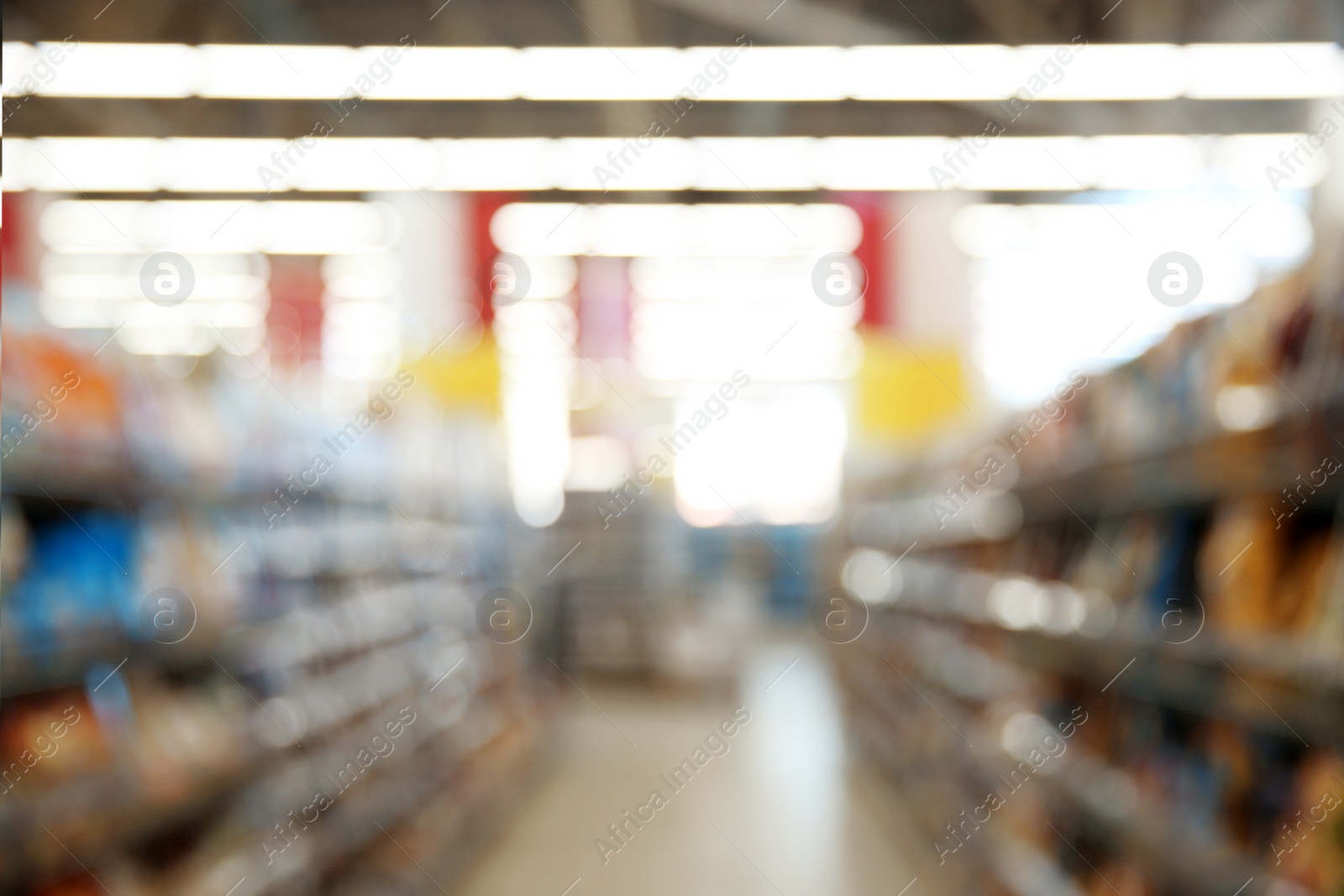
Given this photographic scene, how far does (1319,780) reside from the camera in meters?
1.88

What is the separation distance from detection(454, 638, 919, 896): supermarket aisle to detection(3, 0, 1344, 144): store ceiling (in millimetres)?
4207

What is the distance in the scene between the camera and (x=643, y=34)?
698 centimetres

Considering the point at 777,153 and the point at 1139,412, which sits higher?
the point at 777,153

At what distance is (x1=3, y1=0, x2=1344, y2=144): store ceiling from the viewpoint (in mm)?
6305

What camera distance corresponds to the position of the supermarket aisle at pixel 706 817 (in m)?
4.46

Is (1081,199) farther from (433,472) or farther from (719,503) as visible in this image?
(719,503)

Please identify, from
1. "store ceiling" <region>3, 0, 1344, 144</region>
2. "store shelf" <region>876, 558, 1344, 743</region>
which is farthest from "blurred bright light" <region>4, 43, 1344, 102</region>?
"store shelf" <region>876, 558, 1344, 743</region>

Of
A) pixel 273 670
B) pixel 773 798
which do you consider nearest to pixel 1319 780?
pixel 273 670

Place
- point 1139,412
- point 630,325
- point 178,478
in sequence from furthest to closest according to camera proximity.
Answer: point 630,325
point 1139,412
point 178,478

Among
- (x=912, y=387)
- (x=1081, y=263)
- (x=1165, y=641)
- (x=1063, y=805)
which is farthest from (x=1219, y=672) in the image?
(x=1081, y=263)

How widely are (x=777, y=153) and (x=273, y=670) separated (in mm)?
5686

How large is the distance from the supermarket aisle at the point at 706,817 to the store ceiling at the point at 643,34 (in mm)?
4207

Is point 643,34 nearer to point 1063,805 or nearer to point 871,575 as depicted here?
point 871,575

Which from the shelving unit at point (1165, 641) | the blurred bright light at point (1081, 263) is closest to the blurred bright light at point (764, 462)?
the blurred bright light at point (1081, 263)
